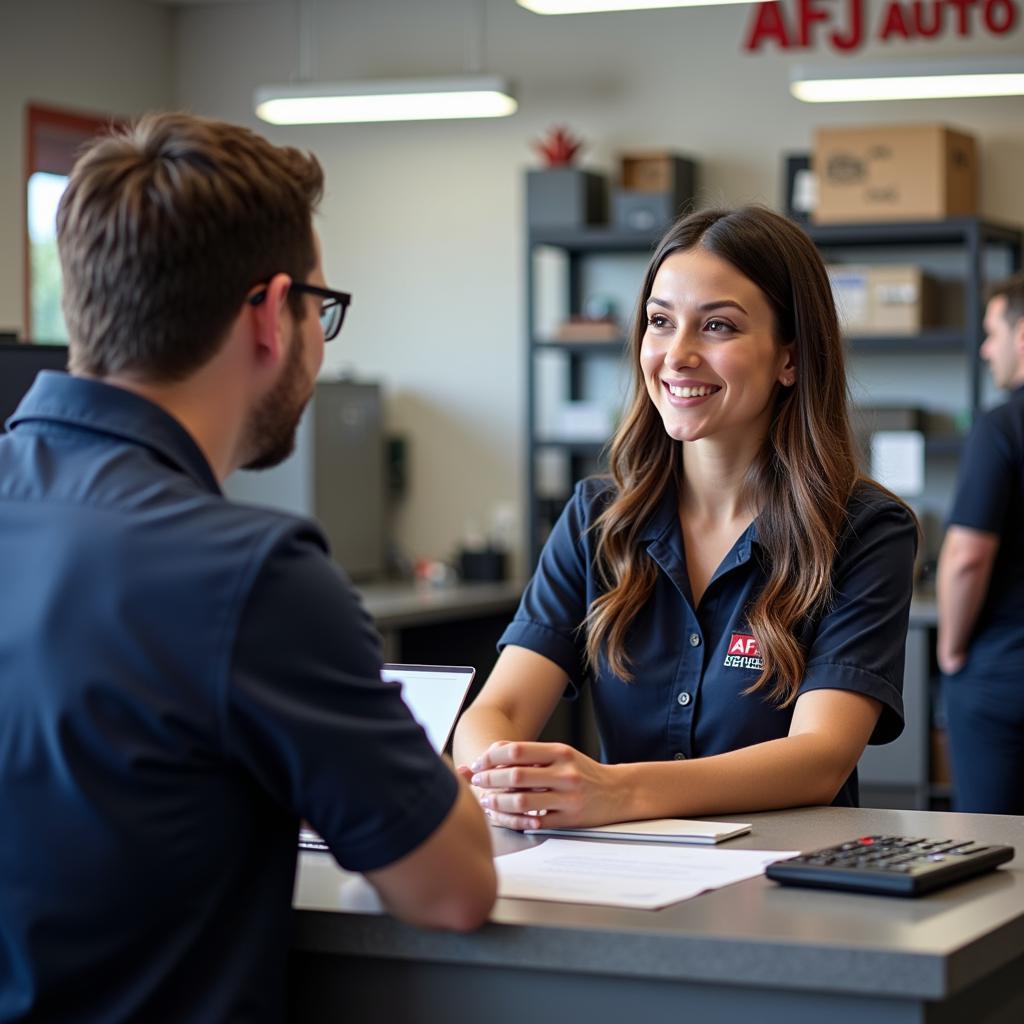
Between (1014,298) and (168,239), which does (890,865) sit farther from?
(1014,298)

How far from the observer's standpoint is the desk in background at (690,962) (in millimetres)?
1247

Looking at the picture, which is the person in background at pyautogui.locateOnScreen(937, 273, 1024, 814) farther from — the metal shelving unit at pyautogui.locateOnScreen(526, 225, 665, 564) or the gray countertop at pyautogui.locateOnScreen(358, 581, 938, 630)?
the metal shelving unit at pyautogui.locateOnScreen(526, 225, 665, 564)

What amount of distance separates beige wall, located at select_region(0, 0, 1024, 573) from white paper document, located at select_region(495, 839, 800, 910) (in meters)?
4.60

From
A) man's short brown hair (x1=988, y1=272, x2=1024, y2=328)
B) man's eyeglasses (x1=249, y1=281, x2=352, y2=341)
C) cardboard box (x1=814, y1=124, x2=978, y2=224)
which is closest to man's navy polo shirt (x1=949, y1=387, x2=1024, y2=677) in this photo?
man's short brown hair (x1=988, y1=272, x2=1024, y2=328)

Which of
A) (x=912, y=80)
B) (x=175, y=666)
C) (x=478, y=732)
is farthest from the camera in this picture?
(x=912, y=80)

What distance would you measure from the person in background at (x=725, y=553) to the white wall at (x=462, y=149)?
3799 millimetres

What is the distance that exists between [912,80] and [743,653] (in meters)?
3.57

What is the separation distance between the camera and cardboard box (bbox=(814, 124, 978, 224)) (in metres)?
5.33

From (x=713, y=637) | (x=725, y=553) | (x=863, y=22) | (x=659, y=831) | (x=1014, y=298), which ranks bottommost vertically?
(x=659, y=831)

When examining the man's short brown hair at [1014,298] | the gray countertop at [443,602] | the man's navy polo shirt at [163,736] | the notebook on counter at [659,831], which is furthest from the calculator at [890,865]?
the gray countertop at [443,602]

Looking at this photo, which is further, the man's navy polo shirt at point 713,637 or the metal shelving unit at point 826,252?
the metal shelving unit at point 826,252

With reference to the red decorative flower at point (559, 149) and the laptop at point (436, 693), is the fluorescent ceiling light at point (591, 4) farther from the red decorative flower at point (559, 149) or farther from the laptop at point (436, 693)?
the laptop at point (436, 693)

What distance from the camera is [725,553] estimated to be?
7.22ft

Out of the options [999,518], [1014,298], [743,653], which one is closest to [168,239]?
[743,653]
